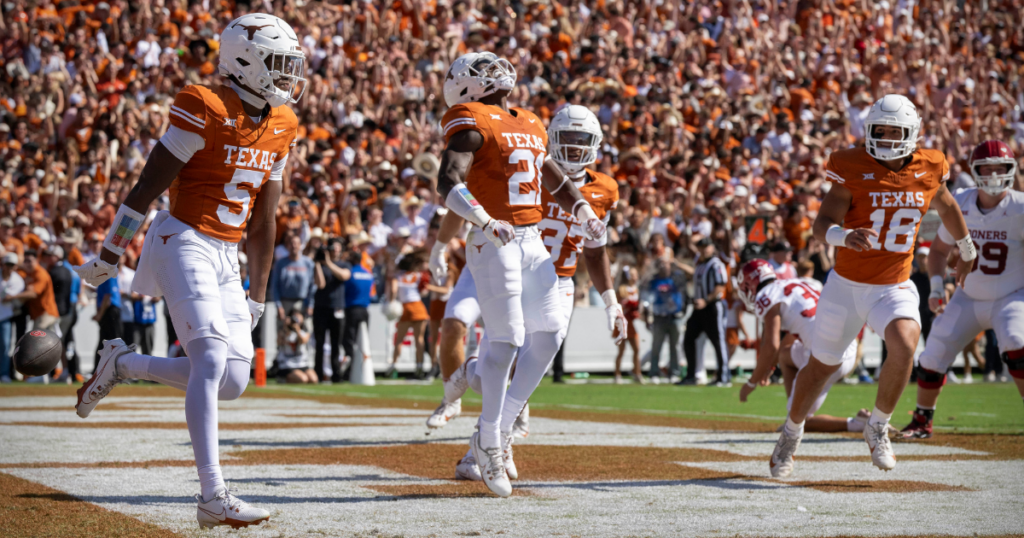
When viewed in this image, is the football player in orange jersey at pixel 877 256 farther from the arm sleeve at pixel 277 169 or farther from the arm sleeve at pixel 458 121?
the arm sleeve at pixel 277 169

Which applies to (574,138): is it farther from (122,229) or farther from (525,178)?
(122,229)

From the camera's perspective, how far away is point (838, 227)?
657 cm

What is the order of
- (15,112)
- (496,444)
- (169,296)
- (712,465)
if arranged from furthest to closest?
(15,112) < (712,465) < (496,444) < (169,296)

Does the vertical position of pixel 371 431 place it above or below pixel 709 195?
below

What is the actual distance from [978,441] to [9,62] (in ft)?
55.9

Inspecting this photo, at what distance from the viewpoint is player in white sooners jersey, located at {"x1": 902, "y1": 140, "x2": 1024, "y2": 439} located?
8.23m

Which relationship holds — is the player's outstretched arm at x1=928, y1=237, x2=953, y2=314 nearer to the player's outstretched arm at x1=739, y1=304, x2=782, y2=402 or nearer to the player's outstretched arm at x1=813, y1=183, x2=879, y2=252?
the player's outstretched arm at x1=739, y1=304, x2=782, y2=402

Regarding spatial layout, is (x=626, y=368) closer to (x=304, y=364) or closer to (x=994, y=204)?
(x=304, y=364)

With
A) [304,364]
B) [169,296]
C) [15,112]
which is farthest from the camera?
[15,112]

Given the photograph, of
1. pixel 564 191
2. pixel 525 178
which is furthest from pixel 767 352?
pixel 525 178

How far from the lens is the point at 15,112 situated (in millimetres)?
18656

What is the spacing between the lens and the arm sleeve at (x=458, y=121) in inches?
233

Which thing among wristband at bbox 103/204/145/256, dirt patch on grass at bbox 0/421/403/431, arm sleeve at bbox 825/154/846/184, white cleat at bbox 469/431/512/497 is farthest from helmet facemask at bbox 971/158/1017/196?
wristband at bbox 103/204/145/256

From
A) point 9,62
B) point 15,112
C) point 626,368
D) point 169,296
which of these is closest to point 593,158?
point 169,296
